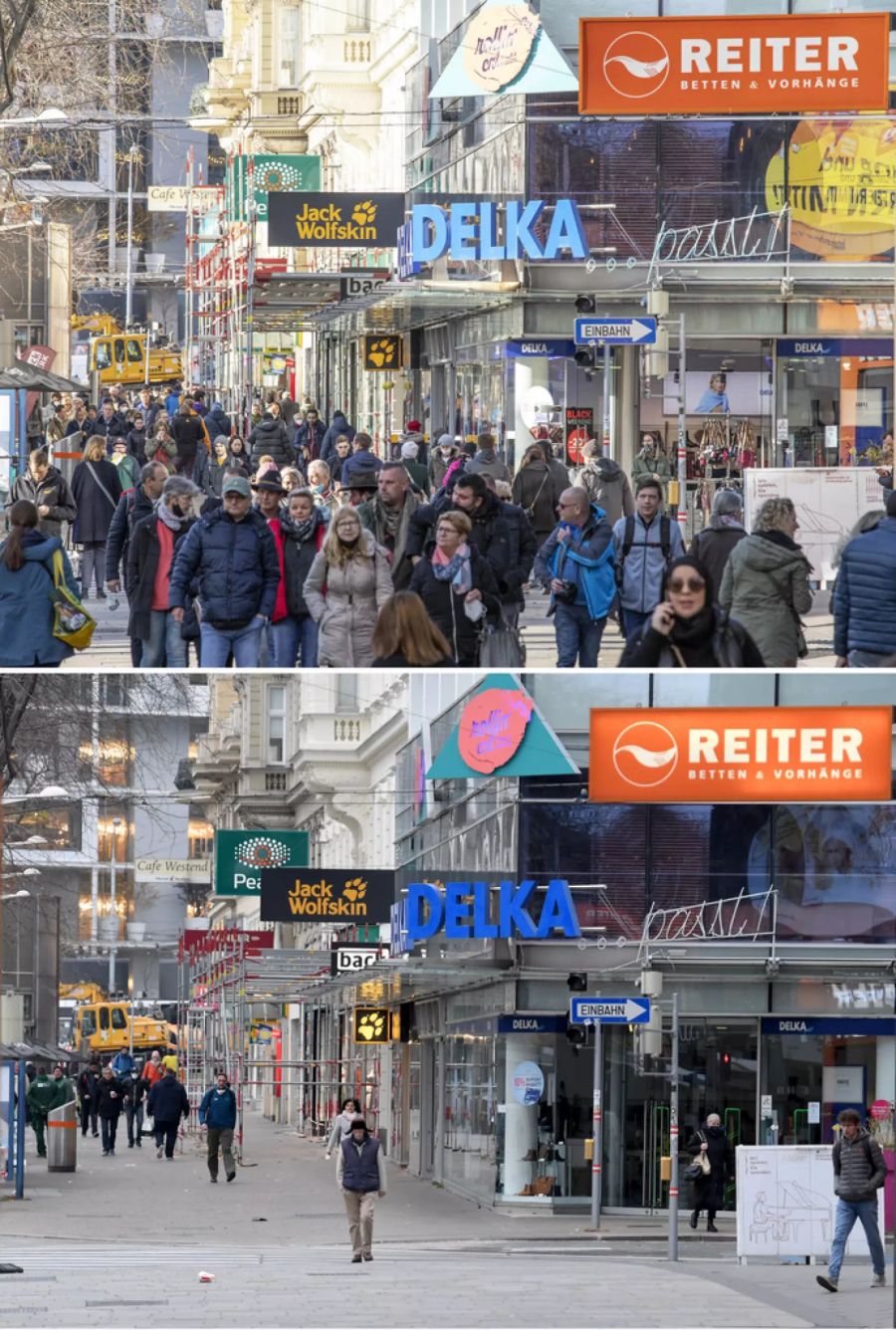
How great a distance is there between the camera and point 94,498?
94.6 ft

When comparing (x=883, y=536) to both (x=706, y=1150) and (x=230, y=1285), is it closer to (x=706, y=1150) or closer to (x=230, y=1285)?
(x=230, y=1285)

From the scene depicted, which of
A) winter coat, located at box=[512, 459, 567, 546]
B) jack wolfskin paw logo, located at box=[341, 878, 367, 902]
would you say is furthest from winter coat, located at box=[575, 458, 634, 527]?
jack wolfskin paw logo, located at box=[341, 878, 367, 902]

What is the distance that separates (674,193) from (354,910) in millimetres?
12601

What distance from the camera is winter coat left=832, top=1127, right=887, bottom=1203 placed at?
1747cm

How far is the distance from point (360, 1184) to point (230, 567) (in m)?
4.65

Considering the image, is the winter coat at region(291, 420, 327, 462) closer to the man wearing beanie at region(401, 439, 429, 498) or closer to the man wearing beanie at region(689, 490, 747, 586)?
the man wearing beanie at region(401, 439, 429, 498)

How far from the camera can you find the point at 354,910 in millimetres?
35312

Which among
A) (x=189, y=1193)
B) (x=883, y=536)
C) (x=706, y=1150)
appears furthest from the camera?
(x=189, y=1193)

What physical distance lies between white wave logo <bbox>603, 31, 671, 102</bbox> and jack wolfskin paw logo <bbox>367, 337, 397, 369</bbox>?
86.3 ft

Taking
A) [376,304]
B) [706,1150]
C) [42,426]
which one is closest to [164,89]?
[42,426]

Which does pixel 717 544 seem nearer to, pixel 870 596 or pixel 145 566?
pixel 870 596

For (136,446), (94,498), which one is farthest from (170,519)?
(136,446)

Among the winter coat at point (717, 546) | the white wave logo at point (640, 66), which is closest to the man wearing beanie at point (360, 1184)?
the winter coat at point (717, 546)

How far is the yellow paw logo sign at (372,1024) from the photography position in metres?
33.1
